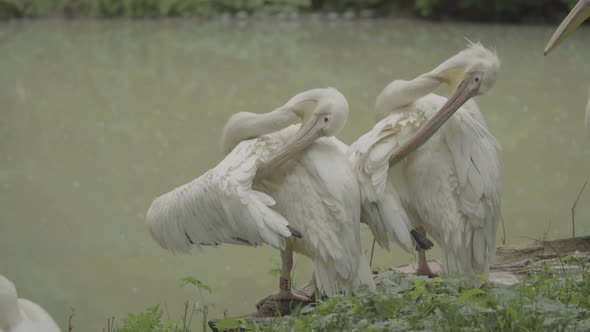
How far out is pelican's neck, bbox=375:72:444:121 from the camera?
3.81m

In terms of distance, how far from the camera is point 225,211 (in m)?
3.44

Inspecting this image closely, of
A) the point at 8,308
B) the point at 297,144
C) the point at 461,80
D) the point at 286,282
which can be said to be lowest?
the point at 286,282

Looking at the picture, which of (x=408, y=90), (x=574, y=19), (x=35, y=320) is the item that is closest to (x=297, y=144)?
(x=408, y=90)

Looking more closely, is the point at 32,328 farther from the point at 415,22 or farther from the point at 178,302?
the point at 415,22

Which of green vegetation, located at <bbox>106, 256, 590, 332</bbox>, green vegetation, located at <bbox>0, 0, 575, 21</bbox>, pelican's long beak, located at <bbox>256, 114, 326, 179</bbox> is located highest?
green vegetation, located at <bbox>0, 0, 575, 21</bbox>

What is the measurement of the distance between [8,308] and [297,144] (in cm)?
141

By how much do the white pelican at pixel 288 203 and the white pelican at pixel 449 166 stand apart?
147mm

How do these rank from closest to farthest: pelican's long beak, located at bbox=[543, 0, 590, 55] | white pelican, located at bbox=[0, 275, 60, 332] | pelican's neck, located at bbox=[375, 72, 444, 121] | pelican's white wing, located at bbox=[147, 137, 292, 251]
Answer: white pelican, located at bbox=[0, 275, 60, 332] < pelican's white wing, located at bbox=[147, 137, 292, 251] < pelican's neck, located at bbox=[375, 72, 444, 121] < pelican's long beak, located at bbox=[543, 0, 590, 55]

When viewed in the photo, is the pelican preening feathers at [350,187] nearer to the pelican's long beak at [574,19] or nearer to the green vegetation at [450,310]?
the green vegetation at [450,310]

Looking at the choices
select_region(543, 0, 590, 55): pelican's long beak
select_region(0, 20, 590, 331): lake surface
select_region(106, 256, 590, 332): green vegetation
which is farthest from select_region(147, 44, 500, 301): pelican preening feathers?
select_region(0, 20, 590, 331): lake surface

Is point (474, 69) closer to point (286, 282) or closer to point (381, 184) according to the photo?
point (381, 184)

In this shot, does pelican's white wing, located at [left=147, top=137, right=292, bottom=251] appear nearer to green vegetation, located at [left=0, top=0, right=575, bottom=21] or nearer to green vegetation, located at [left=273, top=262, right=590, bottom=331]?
green vegetation, located at [left=273, top=262, right=590, bottom=331]

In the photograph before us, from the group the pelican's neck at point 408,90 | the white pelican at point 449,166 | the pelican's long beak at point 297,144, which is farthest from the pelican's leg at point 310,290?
the pelican's neck at point 408,90

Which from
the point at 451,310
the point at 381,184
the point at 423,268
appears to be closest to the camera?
the point at 451,310
